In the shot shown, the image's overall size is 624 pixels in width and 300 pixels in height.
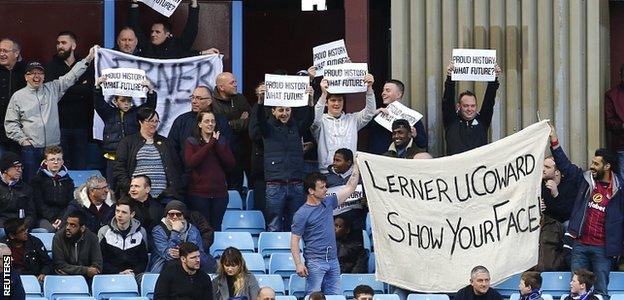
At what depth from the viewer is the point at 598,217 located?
69.8ft

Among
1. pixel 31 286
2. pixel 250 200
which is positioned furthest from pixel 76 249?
pixel 250 200

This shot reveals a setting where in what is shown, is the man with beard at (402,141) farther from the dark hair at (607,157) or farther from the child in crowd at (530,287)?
the child in crowd at (530,287)

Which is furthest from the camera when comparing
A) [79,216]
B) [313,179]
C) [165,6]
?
[165,6]

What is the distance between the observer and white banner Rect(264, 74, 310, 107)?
71.7 ft

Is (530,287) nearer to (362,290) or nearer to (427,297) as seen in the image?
(427,297)

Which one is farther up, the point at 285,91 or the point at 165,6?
the point at 165,6

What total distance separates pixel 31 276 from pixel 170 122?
164 inches

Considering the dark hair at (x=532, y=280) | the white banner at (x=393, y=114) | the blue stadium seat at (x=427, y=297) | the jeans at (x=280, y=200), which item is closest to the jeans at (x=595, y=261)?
the dark hair at (x=532, y=280)

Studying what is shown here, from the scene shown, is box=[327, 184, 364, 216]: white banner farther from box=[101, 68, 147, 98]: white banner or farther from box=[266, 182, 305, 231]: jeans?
box=[101, 68, 147, 98]: white banner

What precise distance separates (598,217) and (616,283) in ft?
2.26

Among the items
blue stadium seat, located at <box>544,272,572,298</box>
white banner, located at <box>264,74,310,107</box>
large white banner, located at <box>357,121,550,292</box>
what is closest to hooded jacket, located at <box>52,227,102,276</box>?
white banner, located at <box>264,74,310,107</box>

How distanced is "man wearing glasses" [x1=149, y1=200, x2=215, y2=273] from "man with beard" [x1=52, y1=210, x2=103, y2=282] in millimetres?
587

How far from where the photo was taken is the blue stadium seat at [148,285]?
66.0ft

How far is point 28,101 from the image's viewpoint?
22531mm
